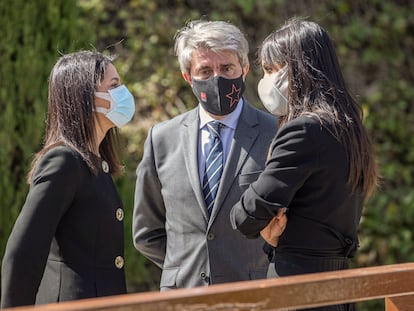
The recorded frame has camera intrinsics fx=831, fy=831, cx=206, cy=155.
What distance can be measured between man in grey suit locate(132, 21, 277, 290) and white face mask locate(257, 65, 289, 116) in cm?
47

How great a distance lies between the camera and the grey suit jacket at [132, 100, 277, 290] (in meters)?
3.53

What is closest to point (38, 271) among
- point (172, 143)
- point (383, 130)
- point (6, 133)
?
point (172, 143)

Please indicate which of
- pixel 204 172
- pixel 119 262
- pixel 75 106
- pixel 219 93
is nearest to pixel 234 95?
pixel 219 93

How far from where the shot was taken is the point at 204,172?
3.65 m

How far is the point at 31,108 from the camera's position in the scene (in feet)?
17.8

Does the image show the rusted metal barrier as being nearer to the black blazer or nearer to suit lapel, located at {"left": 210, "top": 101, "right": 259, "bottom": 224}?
the black blazer

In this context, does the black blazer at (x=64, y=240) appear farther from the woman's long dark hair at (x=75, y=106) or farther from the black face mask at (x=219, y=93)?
the black face mask at (x=219, y=93)

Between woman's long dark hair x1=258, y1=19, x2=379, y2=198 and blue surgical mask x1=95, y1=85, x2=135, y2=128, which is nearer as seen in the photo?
woman's long dark hair x1=258, y1=19, x2=379, y2=198

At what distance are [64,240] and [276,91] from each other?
993mm

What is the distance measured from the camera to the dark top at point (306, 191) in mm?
2855

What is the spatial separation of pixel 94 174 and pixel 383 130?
4176 mm

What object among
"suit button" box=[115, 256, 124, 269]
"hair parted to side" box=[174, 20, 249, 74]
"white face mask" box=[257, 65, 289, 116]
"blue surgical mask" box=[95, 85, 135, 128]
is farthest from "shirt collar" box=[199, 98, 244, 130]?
"suit button" box=[115, 256, 124, 269]

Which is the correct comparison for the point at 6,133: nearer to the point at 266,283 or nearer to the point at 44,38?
the point at 44,38

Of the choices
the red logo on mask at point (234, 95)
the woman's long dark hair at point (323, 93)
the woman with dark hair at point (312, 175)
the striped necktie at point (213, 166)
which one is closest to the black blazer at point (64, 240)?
the striped necktie at point (213, 166)
